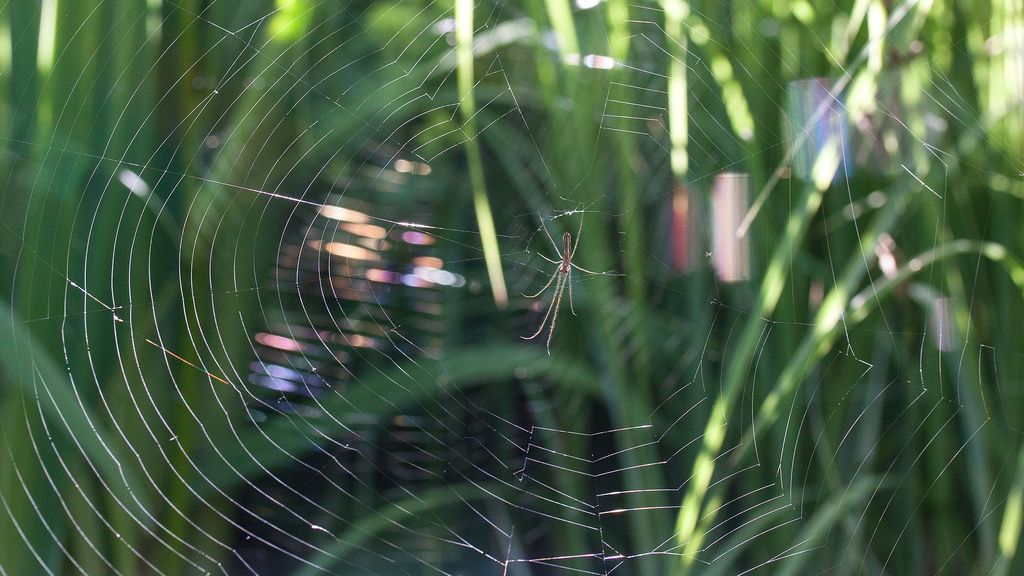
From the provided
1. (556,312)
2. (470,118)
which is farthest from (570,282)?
(470,118)

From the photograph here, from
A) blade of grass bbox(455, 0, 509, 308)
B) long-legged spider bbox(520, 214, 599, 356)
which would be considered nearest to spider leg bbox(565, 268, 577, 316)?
long-legged spider bbox(520, 214, 599, 356)

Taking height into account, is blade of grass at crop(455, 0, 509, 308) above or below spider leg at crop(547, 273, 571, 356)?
above

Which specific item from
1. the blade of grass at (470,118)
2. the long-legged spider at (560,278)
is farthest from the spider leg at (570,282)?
the blade of grass at (470,118)

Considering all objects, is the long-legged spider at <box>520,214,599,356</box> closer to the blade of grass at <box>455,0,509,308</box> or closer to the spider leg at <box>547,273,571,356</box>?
the spider leg at <box>547,273,571,356</box>

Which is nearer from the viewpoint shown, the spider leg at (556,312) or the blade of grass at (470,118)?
the blade of grass at (470,118)

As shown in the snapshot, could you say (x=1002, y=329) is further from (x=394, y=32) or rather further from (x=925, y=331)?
(x=394, y=32)

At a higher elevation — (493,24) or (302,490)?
(493,24)

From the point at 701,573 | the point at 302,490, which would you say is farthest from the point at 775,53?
the point at 302,490

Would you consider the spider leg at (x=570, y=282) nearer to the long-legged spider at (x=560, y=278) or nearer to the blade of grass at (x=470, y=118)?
the long-legged spider at (x=560, y=278)
